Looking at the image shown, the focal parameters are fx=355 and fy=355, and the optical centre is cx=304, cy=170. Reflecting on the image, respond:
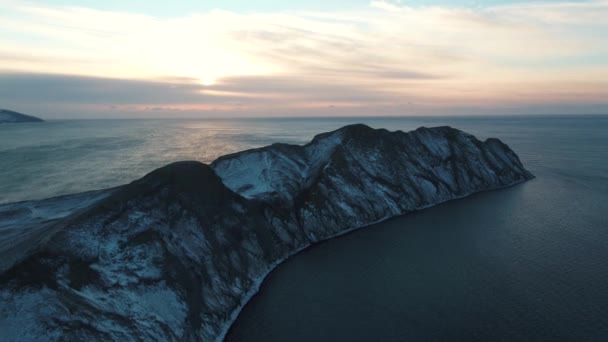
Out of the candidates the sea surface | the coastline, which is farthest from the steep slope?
the sea surface

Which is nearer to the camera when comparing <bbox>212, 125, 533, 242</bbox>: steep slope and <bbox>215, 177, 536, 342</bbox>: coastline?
<bbox>215, 177, 536, 342</bbox>: coastline

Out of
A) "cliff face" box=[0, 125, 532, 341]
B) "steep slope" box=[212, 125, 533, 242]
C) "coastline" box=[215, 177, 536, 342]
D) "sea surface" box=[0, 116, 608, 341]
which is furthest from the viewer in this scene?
"steep slope" box=[212, 125, 533, 242]

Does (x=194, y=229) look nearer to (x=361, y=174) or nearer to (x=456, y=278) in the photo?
(x=456, y=278)

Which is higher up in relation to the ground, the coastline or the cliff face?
the cliff face

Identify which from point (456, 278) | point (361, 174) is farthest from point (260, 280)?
point (361, 174)

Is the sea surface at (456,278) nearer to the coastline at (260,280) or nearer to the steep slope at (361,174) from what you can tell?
the coastline at (260,280)

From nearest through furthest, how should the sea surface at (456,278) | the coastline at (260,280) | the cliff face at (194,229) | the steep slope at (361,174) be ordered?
the cliff face at (194,229) < the sea surface at (456,278) < the coastline at (260,280) < the steep slope at (361,174)

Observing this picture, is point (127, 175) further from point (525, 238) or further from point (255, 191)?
point (525, 238)

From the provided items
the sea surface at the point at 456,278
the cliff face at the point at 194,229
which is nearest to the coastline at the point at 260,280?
the cliff face at the point at 194,229

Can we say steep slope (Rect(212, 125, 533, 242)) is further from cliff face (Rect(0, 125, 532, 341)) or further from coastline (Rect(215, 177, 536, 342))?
coastline (Rect(215, 177, 536, 342))
